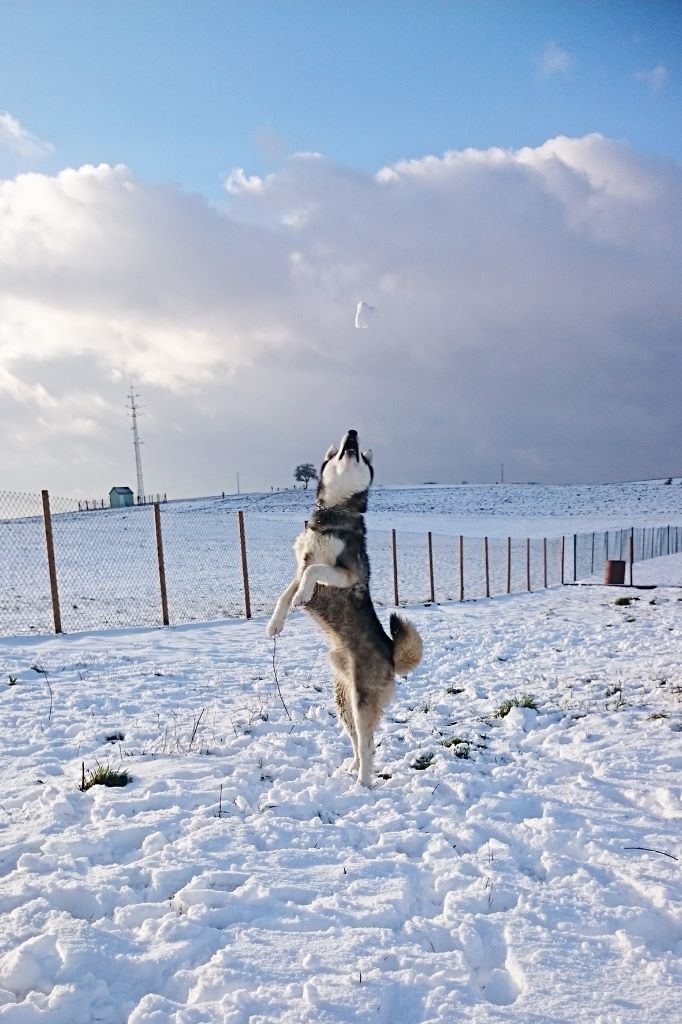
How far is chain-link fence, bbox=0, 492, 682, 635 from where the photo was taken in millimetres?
14539

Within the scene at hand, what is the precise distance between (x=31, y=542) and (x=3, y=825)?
33765mm

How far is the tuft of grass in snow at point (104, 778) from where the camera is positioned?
4.12 meters

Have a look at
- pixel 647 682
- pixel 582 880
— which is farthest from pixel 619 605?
pixel 582 880

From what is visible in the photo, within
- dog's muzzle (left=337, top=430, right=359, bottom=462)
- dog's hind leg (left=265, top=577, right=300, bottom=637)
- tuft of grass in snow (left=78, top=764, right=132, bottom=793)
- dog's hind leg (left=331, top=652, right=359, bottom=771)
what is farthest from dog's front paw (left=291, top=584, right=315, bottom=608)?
tuft of grass in snow (left=78, top=764, right=132, bottom=793)

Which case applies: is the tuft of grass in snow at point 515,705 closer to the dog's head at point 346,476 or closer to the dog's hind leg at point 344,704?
the dog's hind leg at point 344,704

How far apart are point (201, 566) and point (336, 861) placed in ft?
81.5

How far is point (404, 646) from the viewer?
486 cm

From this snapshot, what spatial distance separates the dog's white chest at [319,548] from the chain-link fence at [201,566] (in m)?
7.21

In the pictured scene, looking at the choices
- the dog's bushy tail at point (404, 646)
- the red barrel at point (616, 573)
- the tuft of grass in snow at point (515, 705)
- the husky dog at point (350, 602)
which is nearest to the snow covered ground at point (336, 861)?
the tuft of grass in snow at point (515, 705)

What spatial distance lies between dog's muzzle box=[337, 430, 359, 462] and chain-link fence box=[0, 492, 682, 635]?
7626mm

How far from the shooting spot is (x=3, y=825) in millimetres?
3518

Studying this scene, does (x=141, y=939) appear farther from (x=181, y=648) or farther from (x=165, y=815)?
(x=181, y=648)

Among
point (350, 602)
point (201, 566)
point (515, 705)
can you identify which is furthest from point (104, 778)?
point (201, 566)

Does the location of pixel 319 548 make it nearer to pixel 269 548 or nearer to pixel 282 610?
pixel 282 610
